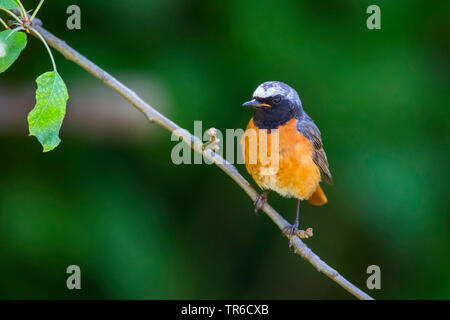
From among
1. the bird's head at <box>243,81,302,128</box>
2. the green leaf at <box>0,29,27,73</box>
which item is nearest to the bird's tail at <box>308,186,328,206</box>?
the bird's head at <box>243,81,302,128</box>

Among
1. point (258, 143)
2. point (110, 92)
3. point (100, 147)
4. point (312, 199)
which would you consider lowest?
point (312, 199)

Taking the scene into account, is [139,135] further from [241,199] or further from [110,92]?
[241,199]

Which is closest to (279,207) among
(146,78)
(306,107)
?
(306,107)

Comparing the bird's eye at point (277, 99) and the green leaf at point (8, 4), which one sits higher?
the green leaf at point (8, 4)

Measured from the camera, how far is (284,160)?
339cm

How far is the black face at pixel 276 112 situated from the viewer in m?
3.22

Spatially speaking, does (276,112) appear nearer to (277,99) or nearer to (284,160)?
(277,99)

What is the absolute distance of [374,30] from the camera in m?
5.30

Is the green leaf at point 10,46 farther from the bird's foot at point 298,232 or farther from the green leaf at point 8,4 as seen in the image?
the bird's foot at point 298,232

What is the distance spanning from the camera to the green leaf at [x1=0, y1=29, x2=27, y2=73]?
208cm

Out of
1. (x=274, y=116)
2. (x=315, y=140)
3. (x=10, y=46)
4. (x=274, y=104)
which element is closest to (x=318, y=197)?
(x=315, y=140)

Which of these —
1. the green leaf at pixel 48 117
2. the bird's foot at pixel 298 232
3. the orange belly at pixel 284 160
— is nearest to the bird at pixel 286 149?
the orange belly at pixel 284 160

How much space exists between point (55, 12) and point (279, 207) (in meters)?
2.82

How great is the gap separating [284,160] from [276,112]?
12.1 inches
